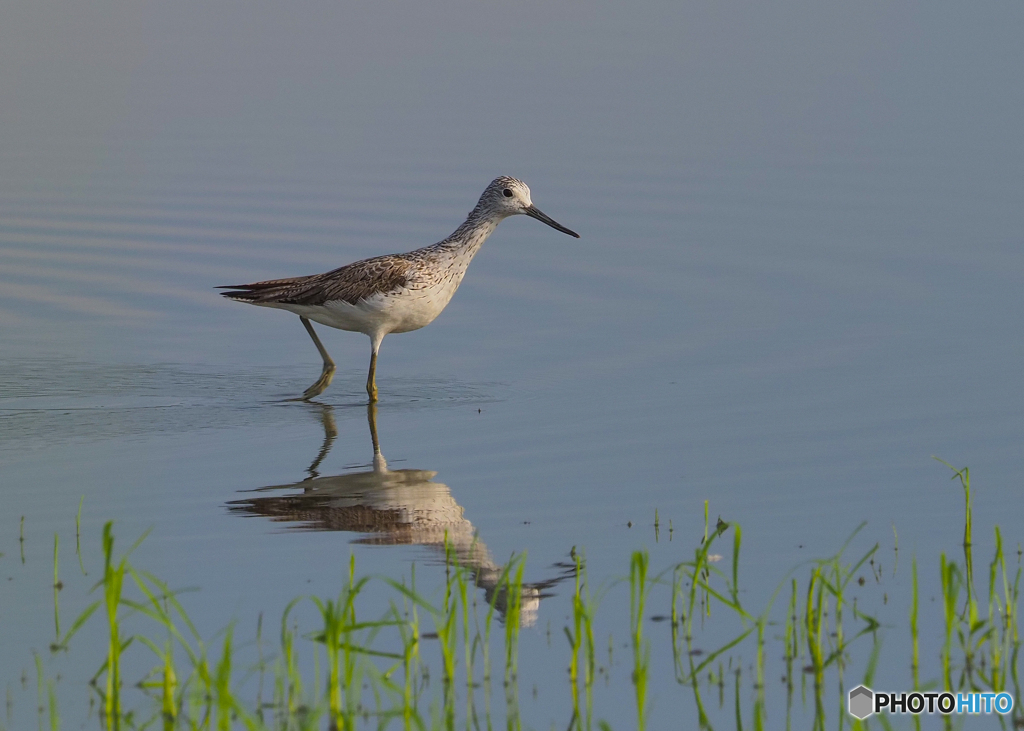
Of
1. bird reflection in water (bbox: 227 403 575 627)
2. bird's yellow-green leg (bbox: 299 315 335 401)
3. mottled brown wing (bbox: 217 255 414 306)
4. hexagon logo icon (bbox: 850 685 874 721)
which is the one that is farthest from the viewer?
bird's yellow-green leg (bbox: 299 315 335 401)

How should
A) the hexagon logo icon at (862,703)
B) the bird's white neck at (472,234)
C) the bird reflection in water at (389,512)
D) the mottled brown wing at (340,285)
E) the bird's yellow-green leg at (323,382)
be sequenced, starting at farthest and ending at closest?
the bird's white neck at (472,234)
the bird's yellow-green leg at (323,382)
the mottled brown wing at (340,285)
the bird reflection in water at (389,512)
the hexagon logo icon at (862,703)

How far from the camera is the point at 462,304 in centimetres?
1520

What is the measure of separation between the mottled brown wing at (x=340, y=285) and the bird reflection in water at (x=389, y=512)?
236 cm

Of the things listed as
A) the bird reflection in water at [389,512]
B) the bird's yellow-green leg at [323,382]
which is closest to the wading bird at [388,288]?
the bird's yellow-green leg at [323,382]

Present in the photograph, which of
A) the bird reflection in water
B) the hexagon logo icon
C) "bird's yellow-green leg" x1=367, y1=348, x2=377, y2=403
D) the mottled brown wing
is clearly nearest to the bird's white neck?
the mottled brown wing

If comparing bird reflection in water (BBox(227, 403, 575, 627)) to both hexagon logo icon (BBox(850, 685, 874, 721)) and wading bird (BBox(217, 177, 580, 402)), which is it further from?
wading bird (BBox(217, 177, 580, 402))

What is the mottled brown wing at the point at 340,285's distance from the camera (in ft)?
39.5

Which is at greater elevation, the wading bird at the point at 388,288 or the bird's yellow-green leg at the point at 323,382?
the wading bird at the point at 388,288

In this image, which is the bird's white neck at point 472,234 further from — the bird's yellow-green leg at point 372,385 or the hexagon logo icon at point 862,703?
the hexagon logo icon at point 862,703

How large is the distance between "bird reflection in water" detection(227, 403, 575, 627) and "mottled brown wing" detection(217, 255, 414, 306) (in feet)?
7.73

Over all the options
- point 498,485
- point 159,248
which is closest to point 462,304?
point 159,248

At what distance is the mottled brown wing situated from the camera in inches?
475

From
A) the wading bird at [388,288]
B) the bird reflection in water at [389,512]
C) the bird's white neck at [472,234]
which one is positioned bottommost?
the bird reflection in water at [389,512]

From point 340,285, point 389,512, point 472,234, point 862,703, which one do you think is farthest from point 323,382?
point 862,703
